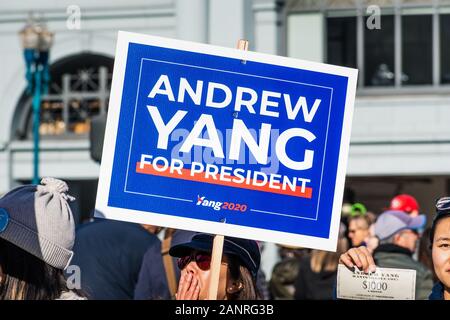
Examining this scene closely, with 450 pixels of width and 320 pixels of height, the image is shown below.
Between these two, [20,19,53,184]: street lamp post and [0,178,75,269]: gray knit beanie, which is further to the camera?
[20,19,53,184]: street lamp post

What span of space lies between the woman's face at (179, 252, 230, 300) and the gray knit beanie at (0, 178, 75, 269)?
23.1 inches

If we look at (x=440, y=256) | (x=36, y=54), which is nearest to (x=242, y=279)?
(x=440, y=256)

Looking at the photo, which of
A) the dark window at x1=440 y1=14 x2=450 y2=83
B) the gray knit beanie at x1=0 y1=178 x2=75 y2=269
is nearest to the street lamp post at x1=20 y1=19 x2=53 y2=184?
the dark window at x1=440 y1=14 x2=450 y2=83

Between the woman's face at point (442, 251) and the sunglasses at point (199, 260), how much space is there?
0.77m

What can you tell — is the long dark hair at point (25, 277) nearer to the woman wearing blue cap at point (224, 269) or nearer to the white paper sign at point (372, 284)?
the woman wearing blue cap at point (224, 269)

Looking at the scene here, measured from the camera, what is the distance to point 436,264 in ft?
15.1

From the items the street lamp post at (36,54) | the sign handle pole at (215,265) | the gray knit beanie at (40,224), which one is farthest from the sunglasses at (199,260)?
the street lamp post at (36,54)

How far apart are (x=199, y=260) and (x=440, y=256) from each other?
0.82 meters

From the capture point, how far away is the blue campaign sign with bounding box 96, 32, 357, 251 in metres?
4.34

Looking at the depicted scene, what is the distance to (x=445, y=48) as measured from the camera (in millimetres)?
22281

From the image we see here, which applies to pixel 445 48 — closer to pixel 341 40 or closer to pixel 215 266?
pixel 341 40

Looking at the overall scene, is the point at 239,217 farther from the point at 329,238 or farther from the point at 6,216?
the point at 6,216

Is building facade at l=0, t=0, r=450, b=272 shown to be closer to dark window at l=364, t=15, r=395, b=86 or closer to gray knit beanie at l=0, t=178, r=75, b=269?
dark window at l=364, t=15, r=395, b=86
